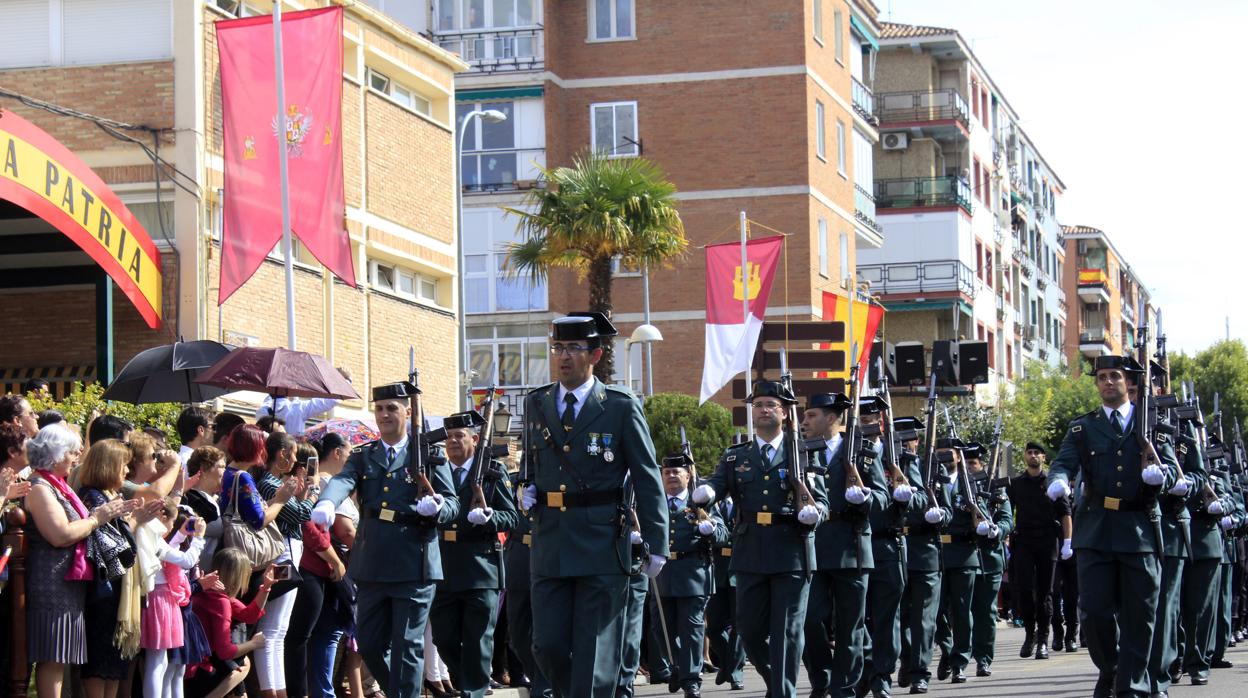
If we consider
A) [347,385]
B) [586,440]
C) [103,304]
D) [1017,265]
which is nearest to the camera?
[586,440]

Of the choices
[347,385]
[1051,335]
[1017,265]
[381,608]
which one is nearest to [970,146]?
[1017,265]

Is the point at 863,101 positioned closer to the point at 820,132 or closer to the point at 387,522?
the point at 820,132

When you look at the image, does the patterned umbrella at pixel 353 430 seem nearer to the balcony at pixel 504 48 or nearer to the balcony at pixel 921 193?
the balcony at pixel 504 48

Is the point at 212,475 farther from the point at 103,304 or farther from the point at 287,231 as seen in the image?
the point at 103,304

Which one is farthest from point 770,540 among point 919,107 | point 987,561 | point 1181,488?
point 919,107

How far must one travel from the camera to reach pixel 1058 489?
495 inches

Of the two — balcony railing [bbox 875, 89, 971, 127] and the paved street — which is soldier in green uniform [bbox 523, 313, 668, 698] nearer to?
the paved street

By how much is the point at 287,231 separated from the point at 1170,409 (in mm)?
A: 11154

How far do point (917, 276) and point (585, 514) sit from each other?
5335 cm

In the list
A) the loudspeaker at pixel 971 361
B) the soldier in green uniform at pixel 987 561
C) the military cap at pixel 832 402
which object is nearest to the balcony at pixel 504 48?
A: the loudspeaker at pixel 971 361

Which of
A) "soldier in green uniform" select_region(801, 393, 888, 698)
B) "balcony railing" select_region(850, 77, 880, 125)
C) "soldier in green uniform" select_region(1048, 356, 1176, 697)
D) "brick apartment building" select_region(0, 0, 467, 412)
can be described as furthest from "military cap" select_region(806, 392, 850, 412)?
"balcony railing" select_region(850, 77, 880, 125)

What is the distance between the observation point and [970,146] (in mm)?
66875

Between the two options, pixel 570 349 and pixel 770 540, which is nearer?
pixel 570 349

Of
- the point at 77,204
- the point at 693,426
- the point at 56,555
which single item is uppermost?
the point at 77,204
